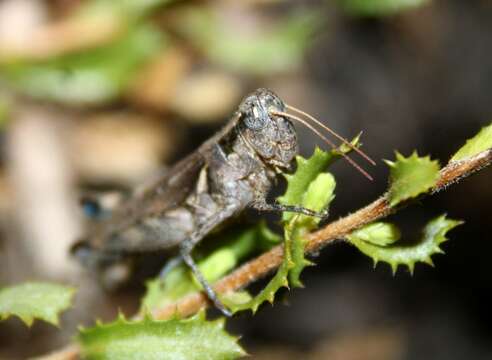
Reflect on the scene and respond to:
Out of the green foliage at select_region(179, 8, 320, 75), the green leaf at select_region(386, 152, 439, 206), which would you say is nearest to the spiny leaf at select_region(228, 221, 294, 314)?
the green leaf at select_region(386, 152, 439, 206)

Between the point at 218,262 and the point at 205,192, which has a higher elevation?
the point at 205,192

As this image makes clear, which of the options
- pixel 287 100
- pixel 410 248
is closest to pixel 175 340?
pixel 410 248

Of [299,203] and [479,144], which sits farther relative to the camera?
[299,203]

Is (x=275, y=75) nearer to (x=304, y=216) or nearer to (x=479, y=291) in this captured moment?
(x=479, y=291)

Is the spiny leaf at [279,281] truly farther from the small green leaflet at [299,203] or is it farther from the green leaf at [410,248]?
the green leaf at [410,248]

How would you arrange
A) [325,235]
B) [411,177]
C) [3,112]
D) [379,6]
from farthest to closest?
[3,112] < [379,6] < [325,235] < [411,177]

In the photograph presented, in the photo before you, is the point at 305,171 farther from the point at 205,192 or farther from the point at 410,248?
the point at 205,192
